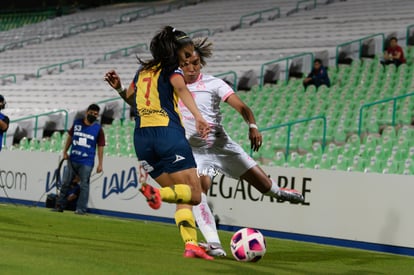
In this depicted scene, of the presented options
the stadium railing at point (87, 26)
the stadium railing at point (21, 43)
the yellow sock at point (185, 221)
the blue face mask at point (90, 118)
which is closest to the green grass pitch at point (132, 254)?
the yellow sock at point (185, 221)

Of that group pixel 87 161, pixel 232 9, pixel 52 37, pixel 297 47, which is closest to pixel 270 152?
pixel 87 161

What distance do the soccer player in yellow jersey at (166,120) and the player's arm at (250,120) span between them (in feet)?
2.89

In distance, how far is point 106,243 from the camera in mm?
10375

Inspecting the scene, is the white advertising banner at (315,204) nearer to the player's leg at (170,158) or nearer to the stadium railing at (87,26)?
the player's leg at (170,158)

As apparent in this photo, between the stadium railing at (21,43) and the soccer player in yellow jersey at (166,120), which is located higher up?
the stadium railing at (21,43)

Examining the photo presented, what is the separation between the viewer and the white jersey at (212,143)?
32.0 ft

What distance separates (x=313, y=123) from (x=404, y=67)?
11.0 feet

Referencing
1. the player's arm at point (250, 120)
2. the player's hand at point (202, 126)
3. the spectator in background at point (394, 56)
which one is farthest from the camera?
the spectator in background at point (394, 56)

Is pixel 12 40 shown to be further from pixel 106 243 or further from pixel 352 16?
pixel 106 243

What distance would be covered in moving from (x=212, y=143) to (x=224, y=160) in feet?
0.71

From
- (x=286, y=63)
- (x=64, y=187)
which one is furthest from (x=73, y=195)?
(x=286, y=63)

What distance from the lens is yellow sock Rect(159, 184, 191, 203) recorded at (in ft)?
25.5

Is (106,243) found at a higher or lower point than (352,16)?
lower

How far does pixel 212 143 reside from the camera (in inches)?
389
